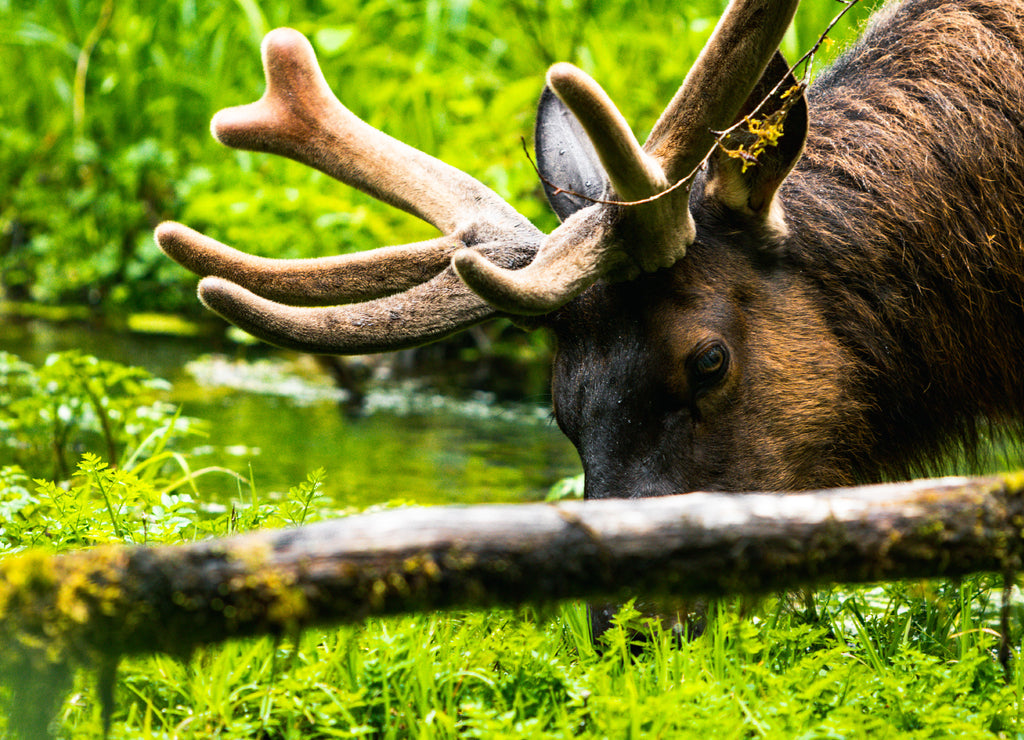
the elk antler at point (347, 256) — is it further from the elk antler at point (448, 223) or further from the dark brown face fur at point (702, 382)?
the dark brown face fur at point (702, 382)

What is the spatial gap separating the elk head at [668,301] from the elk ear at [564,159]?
0.67 ft

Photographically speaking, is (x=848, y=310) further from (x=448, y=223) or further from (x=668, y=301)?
(x=448, y=223)

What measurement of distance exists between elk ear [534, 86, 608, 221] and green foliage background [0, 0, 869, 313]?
2.52 m

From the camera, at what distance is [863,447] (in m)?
3.36

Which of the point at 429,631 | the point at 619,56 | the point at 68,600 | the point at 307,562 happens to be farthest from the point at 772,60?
the point at 619,56

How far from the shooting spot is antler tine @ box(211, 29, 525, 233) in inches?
143

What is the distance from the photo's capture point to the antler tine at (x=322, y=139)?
11.9 feet

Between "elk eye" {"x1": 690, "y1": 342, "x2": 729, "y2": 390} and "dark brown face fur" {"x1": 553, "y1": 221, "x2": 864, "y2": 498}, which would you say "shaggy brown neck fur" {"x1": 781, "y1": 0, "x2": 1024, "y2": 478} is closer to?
"dark brown face fur" {"x1": 553, "y1": 221, "x2": 864, "y2": 498}

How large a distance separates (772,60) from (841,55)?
101cm

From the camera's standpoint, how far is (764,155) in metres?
3.12

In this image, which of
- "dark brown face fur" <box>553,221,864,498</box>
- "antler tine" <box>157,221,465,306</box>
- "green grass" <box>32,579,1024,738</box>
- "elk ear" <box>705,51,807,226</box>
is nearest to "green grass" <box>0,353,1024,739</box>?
"green grass" <box>32,579,1024,738</box>

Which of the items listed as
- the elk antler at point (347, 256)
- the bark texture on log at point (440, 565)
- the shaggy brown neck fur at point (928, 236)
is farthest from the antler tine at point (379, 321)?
the bark texture on log at point (440, 565)

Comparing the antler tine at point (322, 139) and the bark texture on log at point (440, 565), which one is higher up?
the antler tine at point (322, 139)

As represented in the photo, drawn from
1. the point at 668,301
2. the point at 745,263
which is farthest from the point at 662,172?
the point at 745,263
